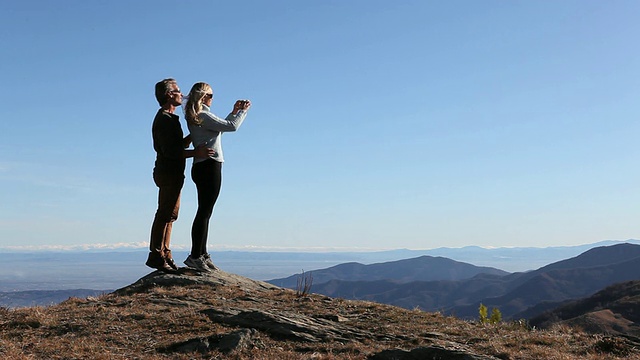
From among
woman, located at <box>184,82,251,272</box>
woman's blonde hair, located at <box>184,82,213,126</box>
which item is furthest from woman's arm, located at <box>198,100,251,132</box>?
woman's blonde hair, located at <box>184,82,213,126</box>

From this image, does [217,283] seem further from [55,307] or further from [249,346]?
[249,346]

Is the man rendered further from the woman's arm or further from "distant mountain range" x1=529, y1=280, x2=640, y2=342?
"distant mountain range" x1=529, y1=280, x2=640, y2=342

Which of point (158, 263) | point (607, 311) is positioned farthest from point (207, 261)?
point (607, 311)

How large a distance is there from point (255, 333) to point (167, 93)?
5.37 m

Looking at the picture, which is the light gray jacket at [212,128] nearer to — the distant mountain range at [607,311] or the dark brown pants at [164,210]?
the dark brown pants at [164,210]

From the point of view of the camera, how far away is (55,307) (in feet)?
33.3

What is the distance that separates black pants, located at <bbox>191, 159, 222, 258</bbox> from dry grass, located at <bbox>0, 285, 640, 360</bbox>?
1193 millimetres

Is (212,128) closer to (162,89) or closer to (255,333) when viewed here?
(162,89)

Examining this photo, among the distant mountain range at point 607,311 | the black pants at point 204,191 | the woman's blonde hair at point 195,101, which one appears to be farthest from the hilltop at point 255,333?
the distant mountain range at point 607,311

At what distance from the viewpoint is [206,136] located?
35.2 ft

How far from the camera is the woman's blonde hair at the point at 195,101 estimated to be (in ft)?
34.7

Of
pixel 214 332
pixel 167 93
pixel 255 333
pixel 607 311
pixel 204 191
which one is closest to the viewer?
pixel 255 333

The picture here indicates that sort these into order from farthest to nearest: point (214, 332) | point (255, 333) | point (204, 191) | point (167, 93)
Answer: point (167, 93)
point (204, 191)
point (214, 332)
point (255, 333)

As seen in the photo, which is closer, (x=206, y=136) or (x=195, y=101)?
(x=195, y=101)
